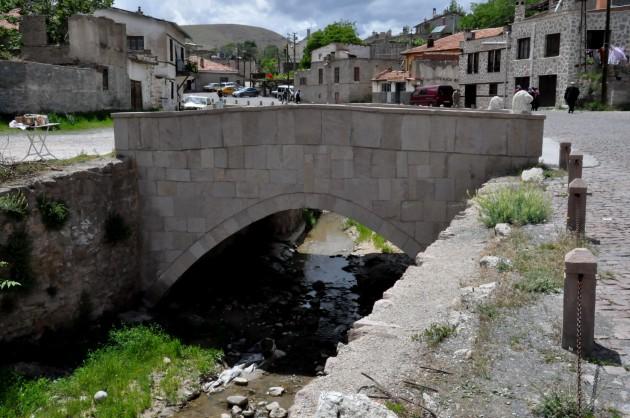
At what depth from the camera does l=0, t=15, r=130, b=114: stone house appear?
1978 centimetres

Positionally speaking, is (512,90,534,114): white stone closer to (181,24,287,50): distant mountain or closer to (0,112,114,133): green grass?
(0,112,114,133): green grass

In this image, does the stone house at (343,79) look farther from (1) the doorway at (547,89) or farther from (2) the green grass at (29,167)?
(2) the green grass at (29,167)

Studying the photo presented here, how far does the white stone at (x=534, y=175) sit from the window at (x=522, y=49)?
1153 inches

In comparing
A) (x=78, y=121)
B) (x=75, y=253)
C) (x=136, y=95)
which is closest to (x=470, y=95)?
(x=136, y=95)

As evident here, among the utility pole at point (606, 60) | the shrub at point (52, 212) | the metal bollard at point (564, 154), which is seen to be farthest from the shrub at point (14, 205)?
the utility pole at point (606, 60)

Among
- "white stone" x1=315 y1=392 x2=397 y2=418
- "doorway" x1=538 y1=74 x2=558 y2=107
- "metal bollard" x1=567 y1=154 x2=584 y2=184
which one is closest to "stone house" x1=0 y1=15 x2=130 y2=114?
"metal bollard" x1=567 y1=154 x2=584 y2=184

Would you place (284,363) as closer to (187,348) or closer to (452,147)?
(187,348)

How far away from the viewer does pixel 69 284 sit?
11.6 meters

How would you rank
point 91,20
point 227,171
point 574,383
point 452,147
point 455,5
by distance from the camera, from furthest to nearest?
point 455,5
point 91,20
point 227,171
point 452,147
point 574,383

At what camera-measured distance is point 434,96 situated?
30.2 meters

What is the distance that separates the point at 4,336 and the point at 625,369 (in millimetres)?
9273

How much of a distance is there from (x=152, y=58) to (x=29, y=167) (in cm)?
2035

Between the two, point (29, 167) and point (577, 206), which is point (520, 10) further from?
point (577, 206)

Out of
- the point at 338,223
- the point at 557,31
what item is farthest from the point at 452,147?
the point at 557,31
